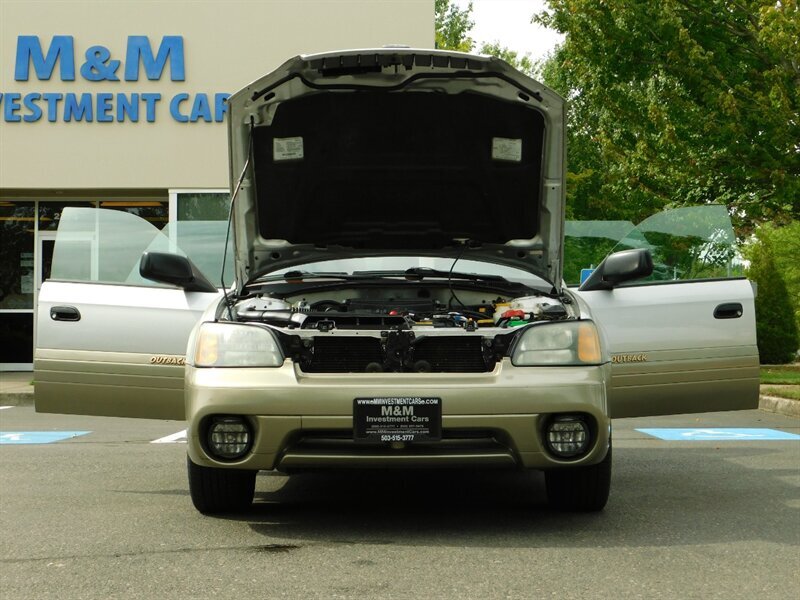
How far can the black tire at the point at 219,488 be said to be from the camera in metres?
5.57

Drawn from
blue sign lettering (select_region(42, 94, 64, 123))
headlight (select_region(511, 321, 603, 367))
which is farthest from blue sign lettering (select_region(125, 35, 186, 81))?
headlight (select_region(511, 321, 603, 367))

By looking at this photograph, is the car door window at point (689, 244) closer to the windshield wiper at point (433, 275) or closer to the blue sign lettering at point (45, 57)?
the windshield wiper at point (433, 275)

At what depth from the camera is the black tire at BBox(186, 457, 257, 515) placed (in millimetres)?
5570

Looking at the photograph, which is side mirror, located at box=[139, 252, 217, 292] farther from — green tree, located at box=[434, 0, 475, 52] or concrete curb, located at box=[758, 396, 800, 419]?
green tree, located at box=[434, 0, 475, 52]

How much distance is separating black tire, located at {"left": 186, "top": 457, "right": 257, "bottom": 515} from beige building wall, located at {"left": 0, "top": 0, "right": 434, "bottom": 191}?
43.5 ft

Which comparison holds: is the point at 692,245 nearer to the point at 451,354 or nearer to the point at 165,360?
the point at 451,354

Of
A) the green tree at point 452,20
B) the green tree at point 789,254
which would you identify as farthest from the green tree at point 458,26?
the green tree at point 789,254

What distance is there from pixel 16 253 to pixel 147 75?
418 centimetres

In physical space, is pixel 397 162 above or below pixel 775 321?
above

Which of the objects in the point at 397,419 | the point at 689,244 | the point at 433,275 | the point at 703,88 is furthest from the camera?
the point at 703,88

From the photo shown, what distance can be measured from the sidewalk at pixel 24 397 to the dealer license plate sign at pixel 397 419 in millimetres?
7709

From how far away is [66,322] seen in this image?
252 inches

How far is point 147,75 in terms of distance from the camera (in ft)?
61.2

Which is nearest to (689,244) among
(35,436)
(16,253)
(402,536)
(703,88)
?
(402,536)
